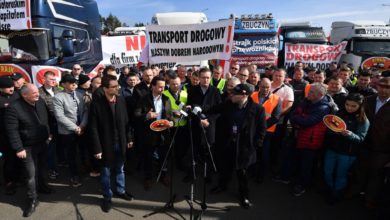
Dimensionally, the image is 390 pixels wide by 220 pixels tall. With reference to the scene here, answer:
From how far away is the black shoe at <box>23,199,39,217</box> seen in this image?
3.91 meters

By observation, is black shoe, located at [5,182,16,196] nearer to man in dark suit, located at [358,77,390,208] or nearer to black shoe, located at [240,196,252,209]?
black shoe, located at [240,196,252,209]

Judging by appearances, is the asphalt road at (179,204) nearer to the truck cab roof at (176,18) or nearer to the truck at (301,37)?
the truck cab roof at (176,18)

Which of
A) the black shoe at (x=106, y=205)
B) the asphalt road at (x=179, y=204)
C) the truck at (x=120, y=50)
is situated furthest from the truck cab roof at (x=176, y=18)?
the black shoe at (x=106, y=205)

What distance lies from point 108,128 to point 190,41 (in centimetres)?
306

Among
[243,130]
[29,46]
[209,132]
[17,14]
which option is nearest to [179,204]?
[209,132]

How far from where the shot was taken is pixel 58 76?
7246 millimetres

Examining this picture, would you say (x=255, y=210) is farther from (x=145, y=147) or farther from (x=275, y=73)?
(x=275, y=73)

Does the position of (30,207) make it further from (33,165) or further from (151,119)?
(151,119)

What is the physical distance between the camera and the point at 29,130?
3965 millimetres

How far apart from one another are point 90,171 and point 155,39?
304cm

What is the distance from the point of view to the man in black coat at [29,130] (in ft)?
12.5

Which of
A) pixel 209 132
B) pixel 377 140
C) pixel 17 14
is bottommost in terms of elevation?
pixel 209 132

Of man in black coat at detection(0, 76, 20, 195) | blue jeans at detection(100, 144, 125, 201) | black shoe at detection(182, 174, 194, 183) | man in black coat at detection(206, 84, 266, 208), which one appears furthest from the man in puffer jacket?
man in black coat at detection(0, 76, 20, 195)

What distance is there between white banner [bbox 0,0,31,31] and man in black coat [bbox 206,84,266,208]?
5.85m
